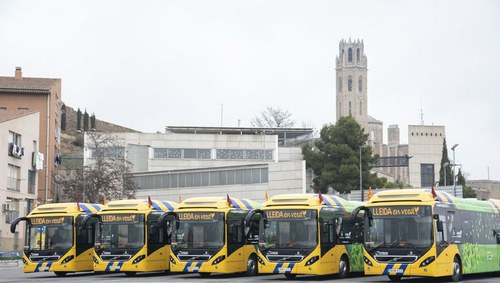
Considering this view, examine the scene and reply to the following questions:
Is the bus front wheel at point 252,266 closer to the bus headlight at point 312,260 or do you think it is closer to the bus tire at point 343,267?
the bus tire at point 343,267

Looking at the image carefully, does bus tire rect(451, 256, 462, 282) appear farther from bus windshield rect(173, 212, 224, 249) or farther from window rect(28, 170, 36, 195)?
window rect(28, 170, 36, 195)

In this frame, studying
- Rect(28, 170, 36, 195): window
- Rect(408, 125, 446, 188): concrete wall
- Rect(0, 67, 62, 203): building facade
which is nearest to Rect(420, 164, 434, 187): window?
Rect(408, 125, 446, 188): concrete wall

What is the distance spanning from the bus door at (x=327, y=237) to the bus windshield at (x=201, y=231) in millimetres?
3706

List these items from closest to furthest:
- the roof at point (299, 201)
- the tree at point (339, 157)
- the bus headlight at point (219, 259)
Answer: the roof at point (299, 201) < the bus headlight at point (219, 259) < the tree at point (339, 157)

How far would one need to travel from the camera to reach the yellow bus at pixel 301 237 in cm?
2767

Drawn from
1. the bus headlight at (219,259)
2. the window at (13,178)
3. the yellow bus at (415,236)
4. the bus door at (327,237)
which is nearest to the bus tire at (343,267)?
the bus door at (327,237)

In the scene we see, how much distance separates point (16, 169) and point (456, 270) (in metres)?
44.9

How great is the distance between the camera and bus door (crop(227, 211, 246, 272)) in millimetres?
29844

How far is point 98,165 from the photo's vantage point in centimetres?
6969

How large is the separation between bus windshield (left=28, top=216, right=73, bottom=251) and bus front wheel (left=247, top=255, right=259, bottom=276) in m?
6.69

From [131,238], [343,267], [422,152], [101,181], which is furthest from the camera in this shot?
[422,152]

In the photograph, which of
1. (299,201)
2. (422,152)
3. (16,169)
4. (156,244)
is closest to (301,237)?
(299,201)

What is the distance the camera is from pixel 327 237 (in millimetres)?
28266

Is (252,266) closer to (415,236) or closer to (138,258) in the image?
(138,258)
